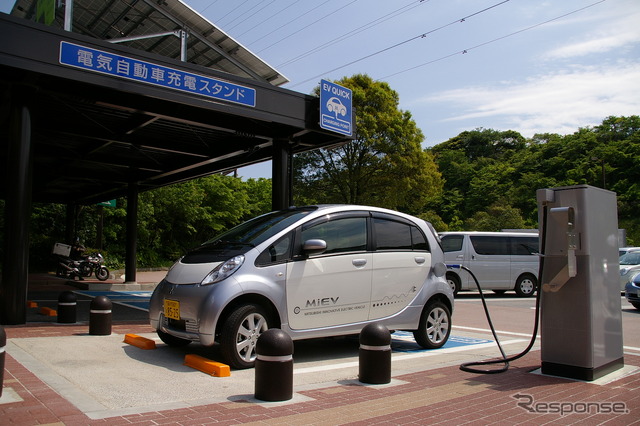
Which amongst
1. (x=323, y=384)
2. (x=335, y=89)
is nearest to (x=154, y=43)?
(x=335, y=89)

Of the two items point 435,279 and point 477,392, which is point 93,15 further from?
point 477,392

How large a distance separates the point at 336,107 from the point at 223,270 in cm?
638

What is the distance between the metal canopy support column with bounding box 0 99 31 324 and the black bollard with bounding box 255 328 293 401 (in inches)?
227

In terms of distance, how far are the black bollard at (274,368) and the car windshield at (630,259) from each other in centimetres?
1803

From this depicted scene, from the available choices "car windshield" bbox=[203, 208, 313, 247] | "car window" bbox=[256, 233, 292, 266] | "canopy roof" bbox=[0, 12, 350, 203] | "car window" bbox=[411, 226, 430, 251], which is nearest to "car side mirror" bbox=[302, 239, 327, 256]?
"car window" bbox=[256, 233, 292, 266]

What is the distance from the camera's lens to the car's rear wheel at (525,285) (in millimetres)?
17125

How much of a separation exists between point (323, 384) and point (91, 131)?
9.80 m

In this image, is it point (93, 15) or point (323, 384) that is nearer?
point (323, 384)

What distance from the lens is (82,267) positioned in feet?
65.3

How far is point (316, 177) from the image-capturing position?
27.6 meters

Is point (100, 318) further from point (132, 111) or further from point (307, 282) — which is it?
point (132, 111)

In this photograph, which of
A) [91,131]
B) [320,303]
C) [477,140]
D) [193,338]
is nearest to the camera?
[193,338]

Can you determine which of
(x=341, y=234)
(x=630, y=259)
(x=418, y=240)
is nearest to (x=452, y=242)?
(x=630, y=259)

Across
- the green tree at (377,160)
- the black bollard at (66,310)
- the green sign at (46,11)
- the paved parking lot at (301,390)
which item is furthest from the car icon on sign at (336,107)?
the green tree at (377,160)
